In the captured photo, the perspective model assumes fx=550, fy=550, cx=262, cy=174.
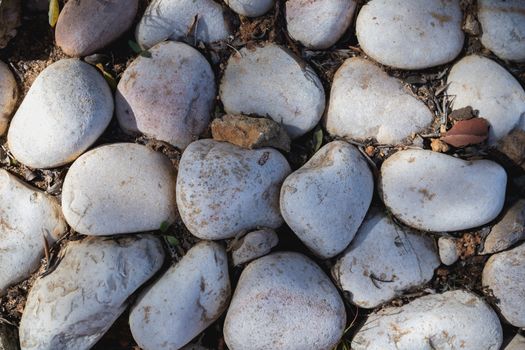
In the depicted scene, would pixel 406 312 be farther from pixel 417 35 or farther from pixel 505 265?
pixel 417 35

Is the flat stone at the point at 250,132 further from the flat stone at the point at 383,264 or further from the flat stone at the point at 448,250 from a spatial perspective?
the flat stone at the point at 448,250

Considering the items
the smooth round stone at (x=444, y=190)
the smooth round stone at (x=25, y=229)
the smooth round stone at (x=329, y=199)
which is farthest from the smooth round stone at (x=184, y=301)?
the smooth round stone at (x=444, y=190)

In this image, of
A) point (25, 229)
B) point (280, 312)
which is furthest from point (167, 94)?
point (280, 312)

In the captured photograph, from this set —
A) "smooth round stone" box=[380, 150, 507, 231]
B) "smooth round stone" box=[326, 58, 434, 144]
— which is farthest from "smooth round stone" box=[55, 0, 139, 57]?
"smooth round stone" box=[380, 150, 507, 231]

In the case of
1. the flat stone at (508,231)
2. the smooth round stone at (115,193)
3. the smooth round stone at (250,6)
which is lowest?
the flat stone at (508,231)

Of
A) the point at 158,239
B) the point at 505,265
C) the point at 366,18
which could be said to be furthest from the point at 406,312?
the point at 366,18

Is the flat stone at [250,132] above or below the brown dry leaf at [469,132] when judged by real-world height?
above

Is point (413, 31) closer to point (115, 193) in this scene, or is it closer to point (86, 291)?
point (115, 193)
